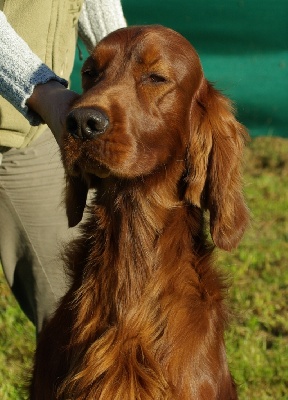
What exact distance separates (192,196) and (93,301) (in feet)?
1.55

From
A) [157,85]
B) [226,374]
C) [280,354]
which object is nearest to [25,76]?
[157,85]

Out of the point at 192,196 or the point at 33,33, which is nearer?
the point at 192,196

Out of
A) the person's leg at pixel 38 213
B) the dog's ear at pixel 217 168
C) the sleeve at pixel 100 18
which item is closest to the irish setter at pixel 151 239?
the dog's ear at pixel 217 168

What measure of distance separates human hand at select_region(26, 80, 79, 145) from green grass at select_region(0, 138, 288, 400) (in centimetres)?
79

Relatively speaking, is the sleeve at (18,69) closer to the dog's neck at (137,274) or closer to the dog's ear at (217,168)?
the dog's neck at (137,274)

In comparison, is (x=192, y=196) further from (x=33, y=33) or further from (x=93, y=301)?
(x=33, y=33)

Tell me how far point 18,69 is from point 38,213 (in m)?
0.81

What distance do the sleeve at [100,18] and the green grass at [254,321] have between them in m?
0.98

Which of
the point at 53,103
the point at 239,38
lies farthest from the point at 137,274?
the point at 239,38

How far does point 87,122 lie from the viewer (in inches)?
100

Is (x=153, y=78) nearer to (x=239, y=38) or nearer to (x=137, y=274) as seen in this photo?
(x=137, y=274)

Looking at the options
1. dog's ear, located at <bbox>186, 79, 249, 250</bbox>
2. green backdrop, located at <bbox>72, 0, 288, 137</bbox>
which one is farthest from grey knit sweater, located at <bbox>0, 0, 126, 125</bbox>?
green backdrop, located at <bbox>72, 0, 288, 137</bbox>

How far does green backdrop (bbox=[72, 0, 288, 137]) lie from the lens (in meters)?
7.75

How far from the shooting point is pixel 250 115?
813 cm
